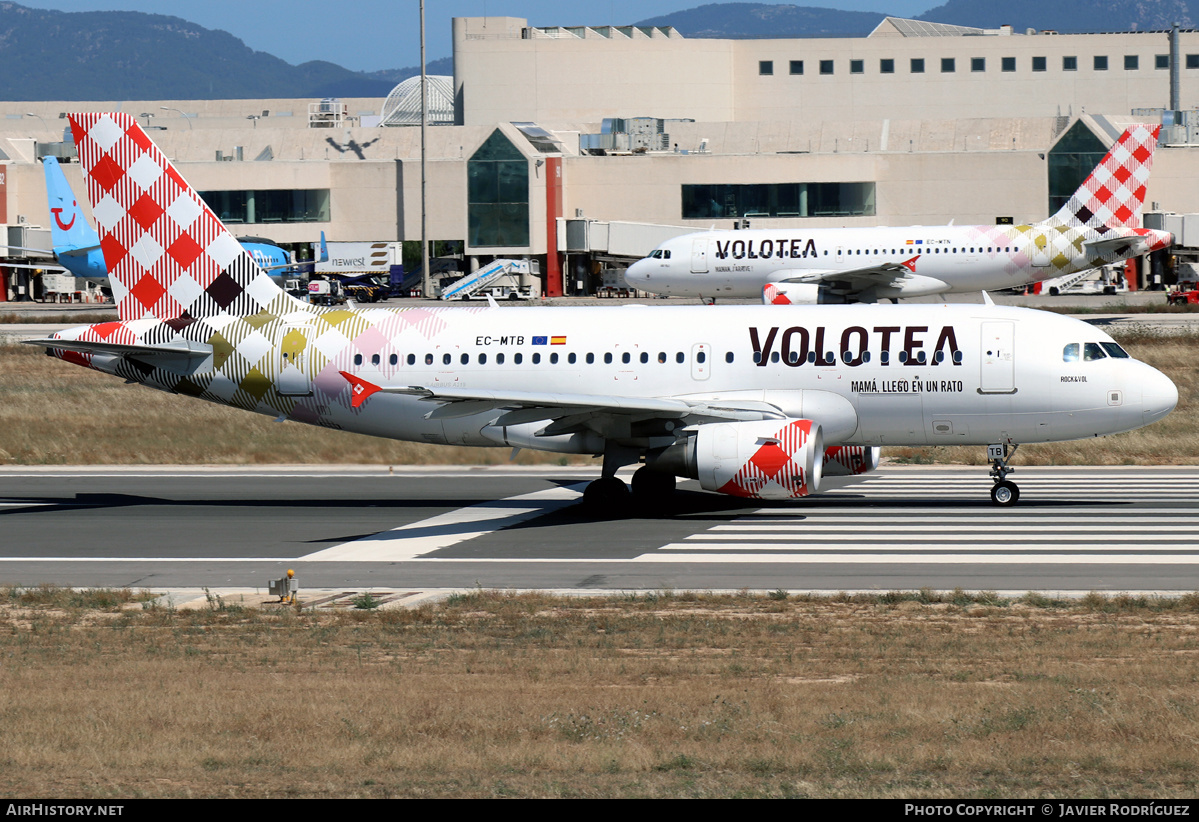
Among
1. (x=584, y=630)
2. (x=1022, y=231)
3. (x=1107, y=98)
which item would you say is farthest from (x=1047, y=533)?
(x=1107, y=98)

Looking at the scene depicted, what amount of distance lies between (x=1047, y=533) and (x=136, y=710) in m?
16.9

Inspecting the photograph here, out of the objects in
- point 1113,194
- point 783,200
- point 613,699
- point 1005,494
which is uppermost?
point 783,200

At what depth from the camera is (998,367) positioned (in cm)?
2775

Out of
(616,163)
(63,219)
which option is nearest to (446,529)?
(63,219)

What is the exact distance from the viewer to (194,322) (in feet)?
101

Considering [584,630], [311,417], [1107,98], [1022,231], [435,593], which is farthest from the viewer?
[1107,98]

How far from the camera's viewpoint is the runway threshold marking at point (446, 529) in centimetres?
2461

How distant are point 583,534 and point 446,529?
Result: 2.68 metres

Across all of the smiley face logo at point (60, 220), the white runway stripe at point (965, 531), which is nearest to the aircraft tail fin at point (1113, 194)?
the white runway stripe at point (965, 531)

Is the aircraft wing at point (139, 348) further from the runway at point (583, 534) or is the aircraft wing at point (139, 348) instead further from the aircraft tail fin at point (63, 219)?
the aircraft tail fin at point (63, 219)

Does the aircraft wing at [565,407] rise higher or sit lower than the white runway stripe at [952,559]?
higher

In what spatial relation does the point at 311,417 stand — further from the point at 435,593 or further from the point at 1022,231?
the point at 1022,231

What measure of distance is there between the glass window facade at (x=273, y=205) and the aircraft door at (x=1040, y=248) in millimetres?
62947

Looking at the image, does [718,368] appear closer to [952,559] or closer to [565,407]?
[565,407]
